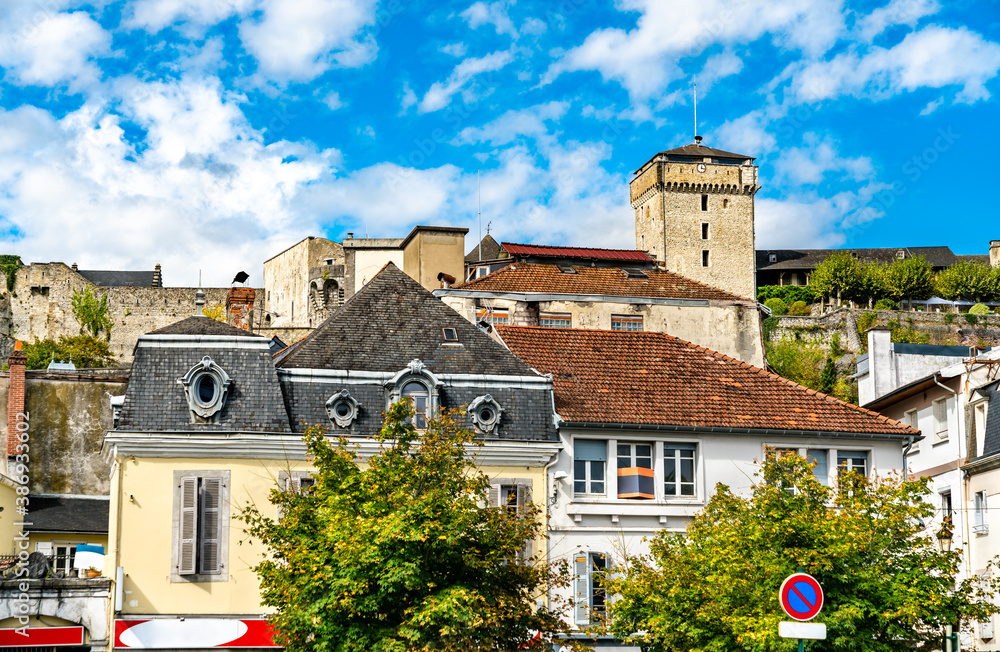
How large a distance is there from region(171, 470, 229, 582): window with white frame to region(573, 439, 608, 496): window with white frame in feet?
24.8

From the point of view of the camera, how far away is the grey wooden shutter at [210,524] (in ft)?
85.5

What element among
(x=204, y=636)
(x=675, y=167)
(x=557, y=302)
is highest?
(x=675, y=167)

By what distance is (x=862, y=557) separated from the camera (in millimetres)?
21531

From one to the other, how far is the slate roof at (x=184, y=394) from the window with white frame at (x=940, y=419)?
1831 centimetres

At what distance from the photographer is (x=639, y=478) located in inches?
1125

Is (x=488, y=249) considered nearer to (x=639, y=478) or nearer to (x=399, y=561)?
(x=639, y=478)

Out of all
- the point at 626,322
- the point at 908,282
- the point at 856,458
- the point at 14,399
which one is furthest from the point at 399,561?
the point at 908,282

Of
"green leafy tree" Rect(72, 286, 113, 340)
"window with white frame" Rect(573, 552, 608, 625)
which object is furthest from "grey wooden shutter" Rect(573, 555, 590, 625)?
"green leafy tree" Rect(72, 286, 113, 340)

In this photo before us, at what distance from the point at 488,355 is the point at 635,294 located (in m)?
13.5

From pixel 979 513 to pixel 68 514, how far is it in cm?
2331

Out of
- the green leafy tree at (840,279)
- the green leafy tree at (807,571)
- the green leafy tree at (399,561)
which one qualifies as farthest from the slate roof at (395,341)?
the green leafy tree at (840,279)

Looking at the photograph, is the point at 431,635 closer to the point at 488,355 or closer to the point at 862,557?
the point at 862,557

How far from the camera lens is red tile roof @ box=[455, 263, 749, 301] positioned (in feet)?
137

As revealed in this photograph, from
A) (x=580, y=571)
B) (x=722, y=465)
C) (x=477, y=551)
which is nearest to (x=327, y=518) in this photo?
(x=477, y=551)
